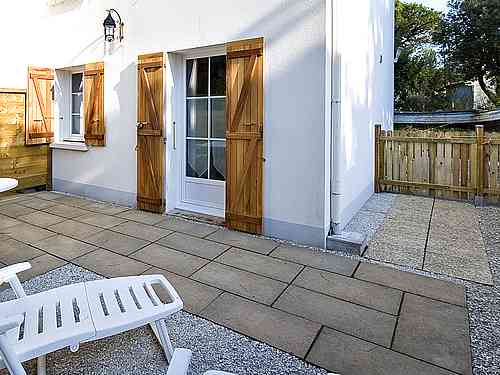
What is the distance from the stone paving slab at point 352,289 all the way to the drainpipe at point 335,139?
2.84 feet

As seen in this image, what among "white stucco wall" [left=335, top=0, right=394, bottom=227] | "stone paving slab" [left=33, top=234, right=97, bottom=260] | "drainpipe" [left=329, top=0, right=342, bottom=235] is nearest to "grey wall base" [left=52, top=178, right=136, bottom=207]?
"stone paving slab" [left=33, top=234, right=97, bottom=260]

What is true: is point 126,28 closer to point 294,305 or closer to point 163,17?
point 163,17

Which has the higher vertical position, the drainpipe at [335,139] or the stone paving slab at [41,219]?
the drainpipe at [335,139]

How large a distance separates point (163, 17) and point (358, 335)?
4.32m

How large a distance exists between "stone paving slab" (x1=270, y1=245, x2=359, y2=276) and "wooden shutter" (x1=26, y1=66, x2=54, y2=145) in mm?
4664

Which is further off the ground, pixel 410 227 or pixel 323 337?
pixel 410 227

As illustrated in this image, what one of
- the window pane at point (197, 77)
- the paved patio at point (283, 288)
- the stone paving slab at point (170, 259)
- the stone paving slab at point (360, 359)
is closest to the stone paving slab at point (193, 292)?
the paved patio at point (283, 288)

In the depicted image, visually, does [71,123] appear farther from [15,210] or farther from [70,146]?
[15,210]

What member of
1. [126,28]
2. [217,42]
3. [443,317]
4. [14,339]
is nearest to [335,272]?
[443,317]

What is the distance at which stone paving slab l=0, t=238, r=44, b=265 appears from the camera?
11.1 ft

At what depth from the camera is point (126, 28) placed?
5.16 metres

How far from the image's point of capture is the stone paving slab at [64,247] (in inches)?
138

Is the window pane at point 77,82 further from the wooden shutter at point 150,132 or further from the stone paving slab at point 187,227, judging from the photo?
the stone paving slab at point 187,227

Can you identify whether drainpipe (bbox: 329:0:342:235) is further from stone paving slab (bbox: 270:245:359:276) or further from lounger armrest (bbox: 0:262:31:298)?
lounger armrest (bbox: 0:262:31:298)
